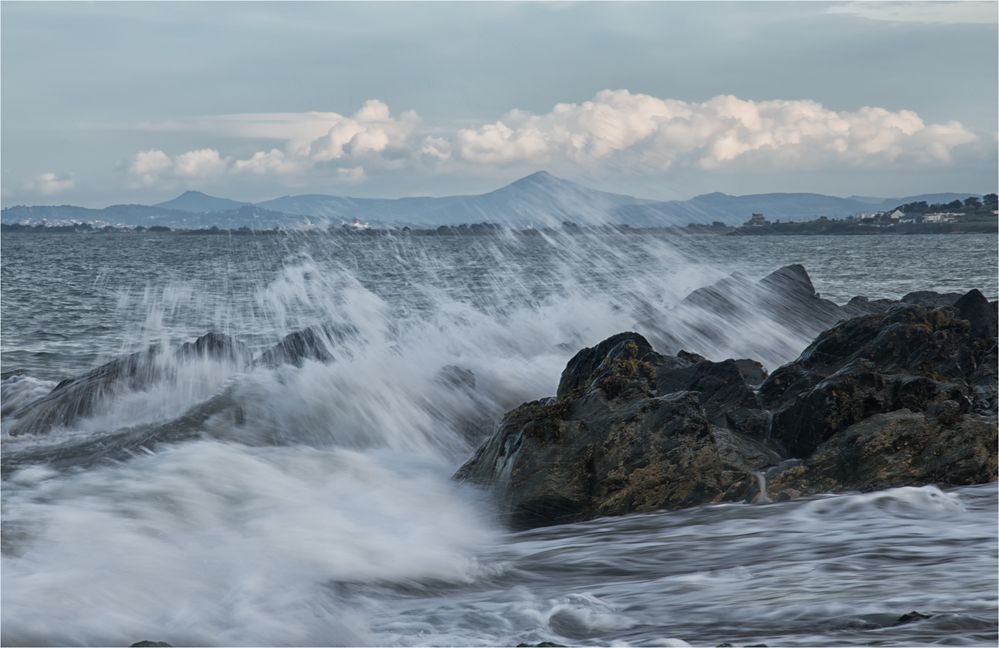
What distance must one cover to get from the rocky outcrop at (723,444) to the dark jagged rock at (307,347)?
21.7 ft

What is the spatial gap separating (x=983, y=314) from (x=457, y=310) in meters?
13.6

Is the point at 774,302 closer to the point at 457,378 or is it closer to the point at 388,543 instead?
the point at 457,378

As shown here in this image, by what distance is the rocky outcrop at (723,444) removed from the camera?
1088cm

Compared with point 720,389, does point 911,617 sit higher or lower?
lower

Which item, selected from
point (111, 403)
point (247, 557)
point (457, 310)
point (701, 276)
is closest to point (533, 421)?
point (247, 557)

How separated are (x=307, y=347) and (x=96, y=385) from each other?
3788 mm

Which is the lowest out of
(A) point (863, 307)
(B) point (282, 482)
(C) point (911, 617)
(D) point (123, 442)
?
(C) point (911, 617)

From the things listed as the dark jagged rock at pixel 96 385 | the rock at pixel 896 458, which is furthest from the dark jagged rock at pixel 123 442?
the rock at pixel 896 458

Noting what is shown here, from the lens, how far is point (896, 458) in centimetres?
1118

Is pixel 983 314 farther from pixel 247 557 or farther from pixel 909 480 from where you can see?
pixel 247 557

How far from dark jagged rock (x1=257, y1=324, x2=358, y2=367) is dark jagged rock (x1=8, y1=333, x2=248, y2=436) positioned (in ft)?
3.45

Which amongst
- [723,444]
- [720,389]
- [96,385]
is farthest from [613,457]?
[96,385]

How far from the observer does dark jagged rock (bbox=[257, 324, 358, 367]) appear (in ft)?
59.9

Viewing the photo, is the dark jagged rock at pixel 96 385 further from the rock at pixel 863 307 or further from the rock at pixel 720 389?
the rock at pixel 863 307
